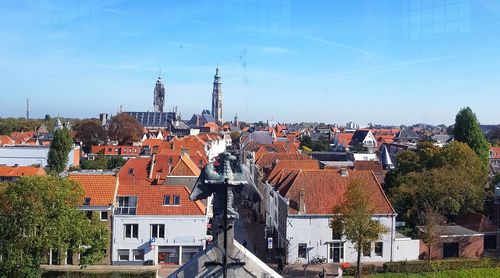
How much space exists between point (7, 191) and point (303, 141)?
88385 mm

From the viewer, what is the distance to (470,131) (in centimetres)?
6300

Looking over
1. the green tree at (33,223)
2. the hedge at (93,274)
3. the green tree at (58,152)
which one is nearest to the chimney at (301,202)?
the hedge at (93,274)

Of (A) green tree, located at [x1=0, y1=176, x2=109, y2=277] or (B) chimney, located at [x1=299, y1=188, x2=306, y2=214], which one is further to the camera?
(B) chimney, located at [x1=299, y1=188, x2=306, y2=214]

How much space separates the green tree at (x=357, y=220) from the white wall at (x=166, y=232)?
8745mm

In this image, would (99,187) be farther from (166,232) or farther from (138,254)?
(166,232)

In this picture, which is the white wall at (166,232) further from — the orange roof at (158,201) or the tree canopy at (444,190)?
the tree canopy at (444,190)

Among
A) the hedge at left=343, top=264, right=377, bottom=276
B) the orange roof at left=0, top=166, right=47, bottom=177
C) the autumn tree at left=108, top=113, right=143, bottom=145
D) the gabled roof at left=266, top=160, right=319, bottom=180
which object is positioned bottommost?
the hedge at left=343, top=264, right=377, bottom=276

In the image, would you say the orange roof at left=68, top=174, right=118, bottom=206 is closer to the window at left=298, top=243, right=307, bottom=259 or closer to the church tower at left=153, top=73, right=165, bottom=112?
the window at left=298, top=243, right=307, bottom=259

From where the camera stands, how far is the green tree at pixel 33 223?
24.4 m

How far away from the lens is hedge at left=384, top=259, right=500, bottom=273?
30.1 meters

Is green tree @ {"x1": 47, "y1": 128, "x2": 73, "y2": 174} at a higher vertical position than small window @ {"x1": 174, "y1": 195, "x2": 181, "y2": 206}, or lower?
higher

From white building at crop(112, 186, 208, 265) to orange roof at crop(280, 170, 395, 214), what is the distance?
6.51 meters

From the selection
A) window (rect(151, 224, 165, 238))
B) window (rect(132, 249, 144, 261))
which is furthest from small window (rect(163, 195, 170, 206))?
window (rect(132, 249, 144, 261))

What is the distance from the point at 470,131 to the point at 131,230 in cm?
4791
